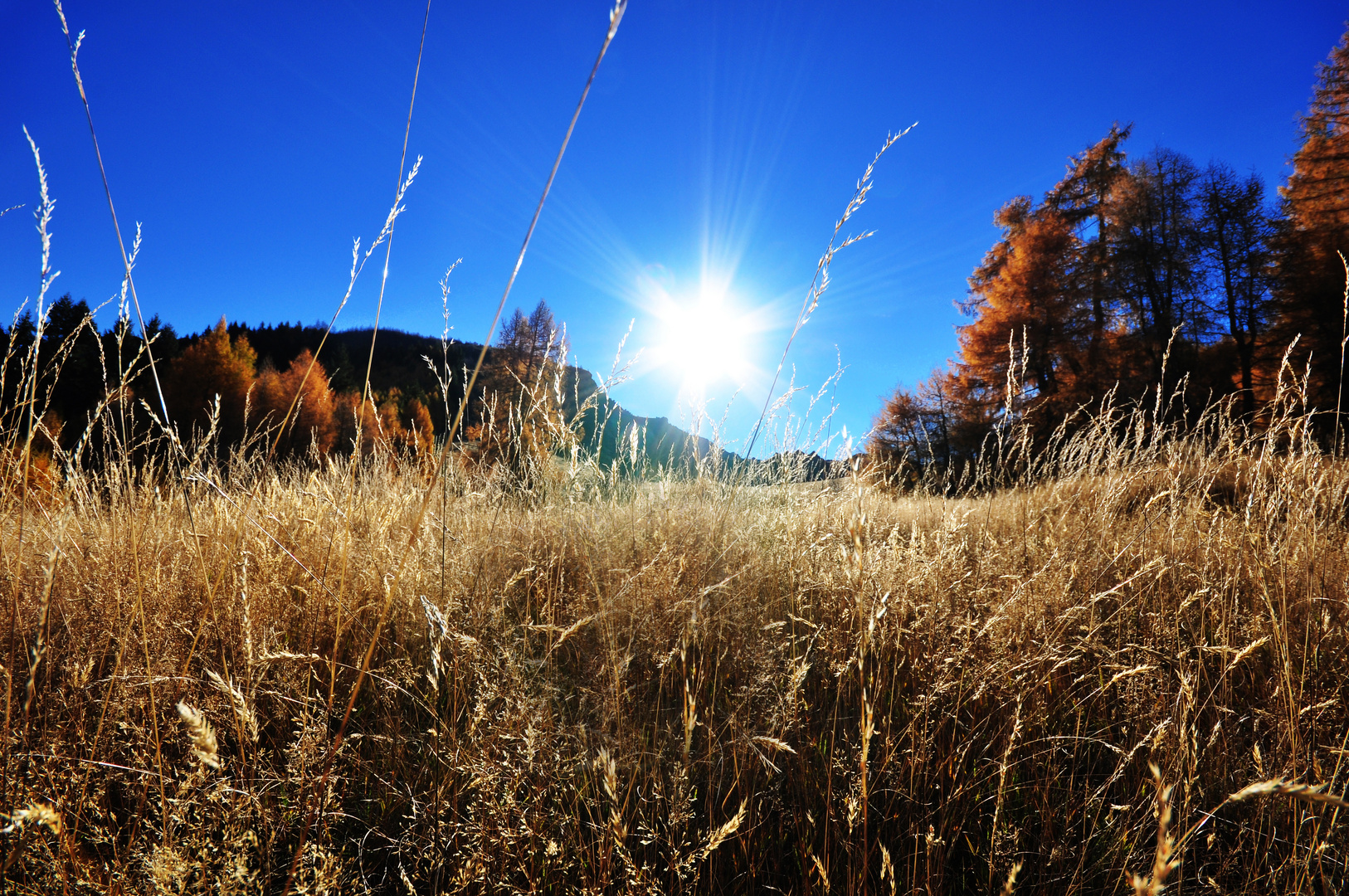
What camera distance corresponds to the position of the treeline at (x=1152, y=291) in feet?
36.9

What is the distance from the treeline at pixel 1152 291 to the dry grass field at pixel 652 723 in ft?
28.8

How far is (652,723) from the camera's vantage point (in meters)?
1.38

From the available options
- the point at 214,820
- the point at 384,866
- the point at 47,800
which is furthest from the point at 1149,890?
the point at 47,800

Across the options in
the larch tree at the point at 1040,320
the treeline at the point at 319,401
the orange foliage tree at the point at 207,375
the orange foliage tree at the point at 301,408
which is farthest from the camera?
the orange foliage tree at the point at 207,375

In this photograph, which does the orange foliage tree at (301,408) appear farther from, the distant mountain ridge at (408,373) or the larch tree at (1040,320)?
the larch tree at (1040,320)

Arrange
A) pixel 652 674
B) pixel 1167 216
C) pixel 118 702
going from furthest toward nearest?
pixel 1167 216 → pixel 652 674 → pixel 118 702

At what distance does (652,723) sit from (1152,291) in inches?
702

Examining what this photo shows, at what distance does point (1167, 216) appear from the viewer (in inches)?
535

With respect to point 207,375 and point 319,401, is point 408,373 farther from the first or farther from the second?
point 319,401

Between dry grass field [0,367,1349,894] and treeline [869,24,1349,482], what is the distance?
877 centimetres

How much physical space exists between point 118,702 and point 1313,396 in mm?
17888

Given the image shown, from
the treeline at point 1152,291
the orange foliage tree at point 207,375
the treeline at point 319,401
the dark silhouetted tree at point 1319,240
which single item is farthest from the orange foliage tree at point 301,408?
the dark silhouetted tree at point 1319,240

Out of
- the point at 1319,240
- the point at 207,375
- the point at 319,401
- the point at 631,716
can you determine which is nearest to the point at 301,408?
the point at 319,401

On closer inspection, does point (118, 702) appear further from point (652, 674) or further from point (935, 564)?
point (935, 564)
